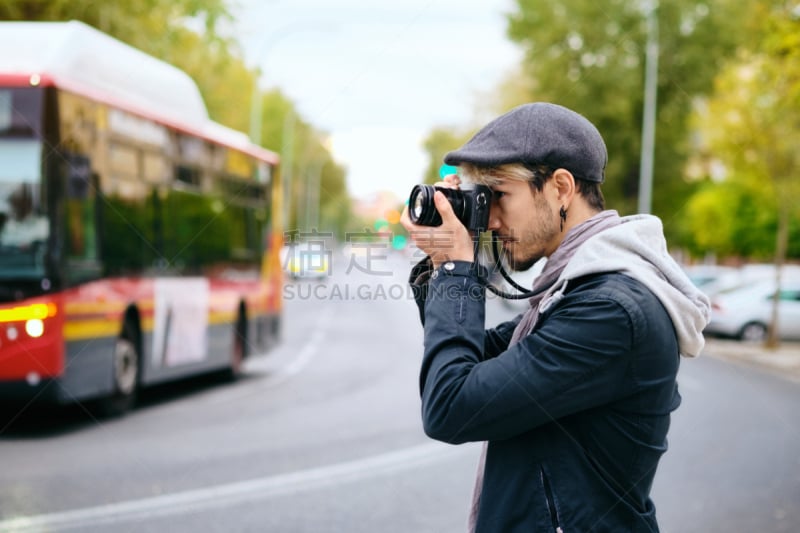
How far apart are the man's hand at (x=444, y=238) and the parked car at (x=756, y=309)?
20.6 m

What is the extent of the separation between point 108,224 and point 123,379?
1549mm

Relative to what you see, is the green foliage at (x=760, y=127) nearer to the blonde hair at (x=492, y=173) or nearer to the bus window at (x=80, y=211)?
the bus window at (x=80, y=211)

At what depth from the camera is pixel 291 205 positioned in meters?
76.7

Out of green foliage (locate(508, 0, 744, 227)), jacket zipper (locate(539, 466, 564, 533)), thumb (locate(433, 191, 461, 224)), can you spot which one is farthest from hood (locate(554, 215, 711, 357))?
green foliage (locate(508, 0, 744, 227))

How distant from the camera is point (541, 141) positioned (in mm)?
1853

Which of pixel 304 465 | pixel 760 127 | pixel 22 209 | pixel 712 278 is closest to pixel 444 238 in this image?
pixel 304 465

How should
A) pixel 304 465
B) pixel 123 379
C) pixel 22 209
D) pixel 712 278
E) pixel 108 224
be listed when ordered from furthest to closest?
pixel 712 278
pixel 123 379
pixel 108 224
pixel 22 209
pixel 304 465

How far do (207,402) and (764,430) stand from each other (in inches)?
231

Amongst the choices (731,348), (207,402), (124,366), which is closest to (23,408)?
(124,366)

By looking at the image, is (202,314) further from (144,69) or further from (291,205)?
(291,205)

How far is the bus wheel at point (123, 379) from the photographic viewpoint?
30.5 ft

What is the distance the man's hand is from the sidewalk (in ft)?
48.0

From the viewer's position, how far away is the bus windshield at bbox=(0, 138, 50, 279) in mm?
8078

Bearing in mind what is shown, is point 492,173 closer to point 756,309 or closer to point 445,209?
point 445,209
